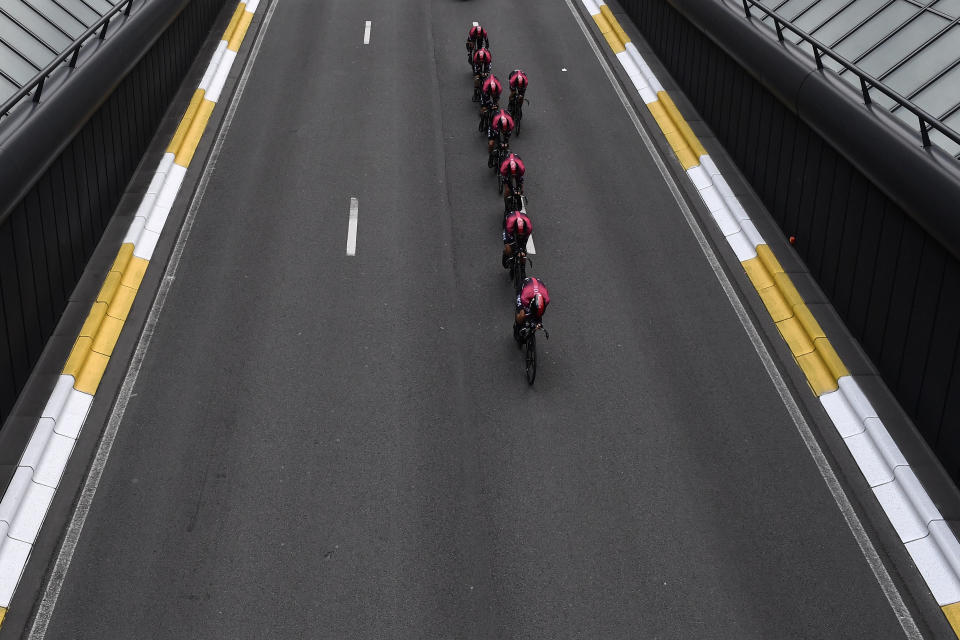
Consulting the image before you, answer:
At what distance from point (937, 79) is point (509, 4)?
Result: 18.8m

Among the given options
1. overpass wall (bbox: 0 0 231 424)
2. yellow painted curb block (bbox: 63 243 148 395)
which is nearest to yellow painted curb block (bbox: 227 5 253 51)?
overpass wall (bbox: 0 0 231 424)

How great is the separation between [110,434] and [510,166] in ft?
29.1

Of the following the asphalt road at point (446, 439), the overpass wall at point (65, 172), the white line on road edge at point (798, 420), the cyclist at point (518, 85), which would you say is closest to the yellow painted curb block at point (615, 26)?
the white line on road edge at point (798, 420)

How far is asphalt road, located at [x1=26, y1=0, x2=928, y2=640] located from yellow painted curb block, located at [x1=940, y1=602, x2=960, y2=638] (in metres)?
0.62

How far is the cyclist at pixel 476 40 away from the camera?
2589 centimetres

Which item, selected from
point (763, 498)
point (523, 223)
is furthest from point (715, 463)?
point (523, 223)

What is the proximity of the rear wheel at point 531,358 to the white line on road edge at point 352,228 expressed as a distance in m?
4.79

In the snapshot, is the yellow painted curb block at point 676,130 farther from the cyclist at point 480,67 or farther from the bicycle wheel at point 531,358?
the bicycle wheel at point 531,358

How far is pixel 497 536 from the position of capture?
1241cm

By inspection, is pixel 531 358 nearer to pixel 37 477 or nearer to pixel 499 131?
pixel 37 477

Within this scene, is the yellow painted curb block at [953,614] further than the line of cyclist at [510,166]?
No

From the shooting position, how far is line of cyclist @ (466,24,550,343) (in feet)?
48.9

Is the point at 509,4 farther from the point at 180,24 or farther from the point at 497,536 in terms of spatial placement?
the point at 497,536

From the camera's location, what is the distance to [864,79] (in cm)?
1480
